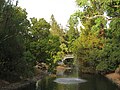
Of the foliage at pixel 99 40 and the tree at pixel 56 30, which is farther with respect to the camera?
the tree at pixel 56 30

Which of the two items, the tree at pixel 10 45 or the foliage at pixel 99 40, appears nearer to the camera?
the foliage at pixel 99 40

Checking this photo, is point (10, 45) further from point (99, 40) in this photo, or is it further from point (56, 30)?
point (56, 30)

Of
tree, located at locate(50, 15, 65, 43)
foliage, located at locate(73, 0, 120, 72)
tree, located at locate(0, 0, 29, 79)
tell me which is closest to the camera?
foliage, located at locate(73, 0, 120, 72)

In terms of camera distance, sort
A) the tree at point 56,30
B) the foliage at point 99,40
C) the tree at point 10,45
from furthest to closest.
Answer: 1. the tree at point 56,30
2. the tree at point 10,45
3. the foliage at point 99,40

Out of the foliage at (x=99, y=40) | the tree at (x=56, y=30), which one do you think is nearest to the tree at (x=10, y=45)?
the foliage at (x=99, y=40)

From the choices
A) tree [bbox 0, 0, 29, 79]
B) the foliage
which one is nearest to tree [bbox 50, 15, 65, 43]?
the foliage

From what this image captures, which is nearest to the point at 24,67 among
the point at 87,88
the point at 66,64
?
the point at 87,88

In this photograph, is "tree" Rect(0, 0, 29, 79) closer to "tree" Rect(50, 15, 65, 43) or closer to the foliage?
the foliage

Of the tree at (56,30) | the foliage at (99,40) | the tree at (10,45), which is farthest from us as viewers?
the tree at (56,30)

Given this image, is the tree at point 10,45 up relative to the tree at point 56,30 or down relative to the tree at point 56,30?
down

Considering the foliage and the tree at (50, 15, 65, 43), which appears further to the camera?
the tree at (50, 15, 65, 43)

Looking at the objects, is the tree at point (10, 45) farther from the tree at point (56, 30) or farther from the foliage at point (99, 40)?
the tree at point (56, 30)

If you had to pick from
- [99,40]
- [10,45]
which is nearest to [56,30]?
[99,40]

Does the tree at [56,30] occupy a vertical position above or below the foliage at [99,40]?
above
